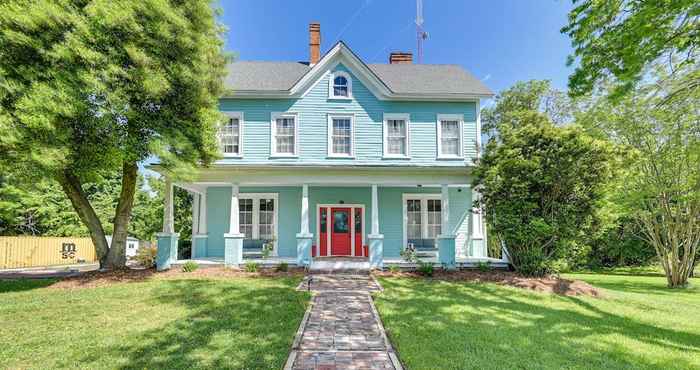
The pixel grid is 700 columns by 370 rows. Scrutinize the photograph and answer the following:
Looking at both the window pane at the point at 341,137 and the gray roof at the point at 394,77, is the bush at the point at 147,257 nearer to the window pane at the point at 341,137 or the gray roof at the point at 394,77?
the gray roof at the point at 394,77

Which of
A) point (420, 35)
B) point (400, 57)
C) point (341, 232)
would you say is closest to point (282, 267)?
point (341, 232)

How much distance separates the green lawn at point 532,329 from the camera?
440 centimetres

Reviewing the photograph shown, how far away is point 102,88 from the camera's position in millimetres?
7996

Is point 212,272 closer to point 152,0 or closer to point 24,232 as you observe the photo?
point 152,0

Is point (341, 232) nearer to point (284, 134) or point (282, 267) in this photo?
point (282, 267)

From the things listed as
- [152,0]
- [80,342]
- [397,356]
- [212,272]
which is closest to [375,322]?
[397,356]

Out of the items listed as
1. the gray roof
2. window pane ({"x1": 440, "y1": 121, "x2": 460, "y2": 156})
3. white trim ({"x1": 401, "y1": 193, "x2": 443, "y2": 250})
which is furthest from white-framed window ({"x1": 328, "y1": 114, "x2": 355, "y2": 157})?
window pane ({"x1": 440, "y1": 121, "x2": 460, "y2": 156})

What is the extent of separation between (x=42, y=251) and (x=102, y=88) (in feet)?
48.9

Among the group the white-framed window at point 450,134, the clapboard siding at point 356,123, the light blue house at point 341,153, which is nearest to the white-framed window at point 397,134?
the light blue house at point 341,153

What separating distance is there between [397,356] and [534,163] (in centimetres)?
756

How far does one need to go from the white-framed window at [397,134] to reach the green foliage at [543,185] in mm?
3987

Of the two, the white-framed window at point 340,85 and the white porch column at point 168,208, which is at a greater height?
the white-framed window at point 340,85

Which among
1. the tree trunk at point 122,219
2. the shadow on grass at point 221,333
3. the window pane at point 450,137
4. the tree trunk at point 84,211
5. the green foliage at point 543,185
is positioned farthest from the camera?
the window pane at point 450,137

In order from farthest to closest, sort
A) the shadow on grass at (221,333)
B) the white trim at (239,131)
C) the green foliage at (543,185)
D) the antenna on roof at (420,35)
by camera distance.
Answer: the antenna on roof at (420,35)
the white trim at (239,131)
the green foliage at (543,185)
the shadow on grass at (221,333)
